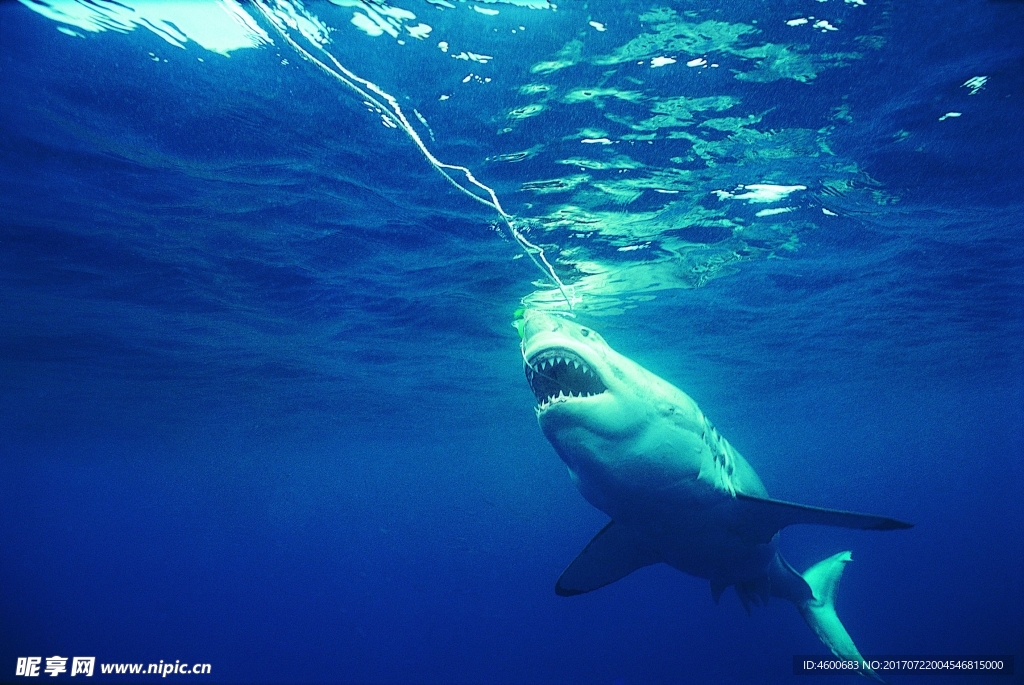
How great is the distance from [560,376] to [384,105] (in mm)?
5504

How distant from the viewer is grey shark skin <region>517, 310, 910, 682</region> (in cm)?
414

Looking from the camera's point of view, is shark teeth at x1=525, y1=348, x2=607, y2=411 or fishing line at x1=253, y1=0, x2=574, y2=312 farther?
fishing line at x1=253, y1=0, x2=574, y2=312

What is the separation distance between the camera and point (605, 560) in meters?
6.72

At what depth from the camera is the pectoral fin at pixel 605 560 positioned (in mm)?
6191

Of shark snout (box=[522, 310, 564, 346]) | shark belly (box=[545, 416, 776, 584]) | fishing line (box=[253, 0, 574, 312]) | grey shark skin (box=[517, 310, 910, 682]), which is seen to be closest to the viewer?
shark snout (box=[522, 310, 564, 346])

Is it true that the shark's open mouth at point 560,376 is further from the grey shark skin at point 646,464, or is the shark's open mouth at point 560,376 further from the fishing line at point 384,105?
the fishing line at point 384,105

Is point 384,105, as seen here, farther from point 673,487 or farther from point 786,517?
point 786,517

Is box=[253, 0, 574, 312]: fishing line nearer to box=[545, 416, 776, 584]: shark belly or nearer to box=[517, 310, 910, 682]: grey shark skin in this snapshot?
box=[517, 310, 910, 682]: grey shark skin

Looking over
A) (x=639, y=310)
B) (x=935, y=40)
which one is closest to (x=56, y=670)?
(x=639, y=310)

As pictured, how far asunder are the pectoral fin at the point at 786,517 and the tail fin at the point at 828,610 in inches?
142

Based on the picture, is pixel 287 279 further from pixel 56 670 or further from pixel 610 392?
pixel 610 392

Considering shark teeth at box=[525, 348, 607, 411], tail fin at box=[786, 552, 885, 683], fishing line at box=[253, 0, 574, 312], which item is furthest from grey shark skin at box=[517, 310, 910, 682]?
fishing line at box=[253, 0, 574, 312]

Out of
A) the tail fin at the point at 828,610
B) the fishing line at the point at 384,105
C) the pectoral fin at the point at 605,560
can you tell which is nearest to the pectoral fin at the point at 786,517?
the pectoral fin at the point at 605,560

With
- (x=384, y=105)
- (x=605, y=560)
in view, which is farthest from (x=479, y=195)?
(x=605, y=560)
